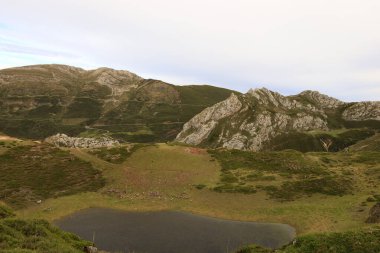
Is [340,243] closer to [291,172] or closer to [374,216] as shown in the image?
[374,216]

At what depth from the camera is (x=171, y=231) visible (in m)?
50.9

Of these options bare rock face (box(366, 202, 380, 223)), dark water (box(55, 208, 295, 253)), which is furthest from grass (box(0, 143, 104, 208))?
bare rock face (box(366, 202, 380, 223))

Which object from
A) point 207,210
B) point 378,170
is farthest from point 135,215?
point 378,170

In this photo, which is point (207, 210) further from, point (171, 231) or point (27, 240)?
point (27, 240)

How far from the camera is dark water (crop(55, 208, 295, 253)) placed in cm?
4547

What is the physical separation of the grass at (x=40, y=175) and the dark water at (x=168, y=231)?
36.0ft

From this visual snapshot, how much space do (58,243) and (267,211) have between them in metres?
40.1

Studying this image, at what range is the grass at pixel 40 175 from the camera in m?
64.1

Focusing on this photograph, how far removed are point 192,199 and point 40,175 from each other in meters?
32.5

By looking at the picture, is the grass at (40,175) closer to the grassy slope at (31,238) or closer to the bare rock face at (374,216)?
the grassy slope at (31,238)

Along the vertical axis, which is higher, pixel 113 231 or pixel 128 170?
pixel 128 170

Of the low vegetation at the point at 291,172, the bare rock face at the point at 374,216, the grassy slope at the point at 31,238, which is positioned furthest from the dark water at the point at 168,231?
the grassy slope at the point at 31,238

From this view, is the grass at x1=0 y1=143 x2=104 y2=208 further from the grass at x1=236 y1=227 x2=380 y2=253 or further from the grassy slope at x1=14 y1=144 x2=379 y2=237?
the grass at x1=236 y1=227 x2=380 y2=253

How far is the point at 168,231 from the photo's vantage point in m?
50.8
